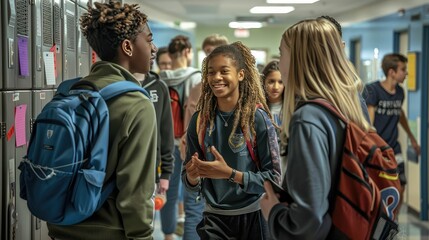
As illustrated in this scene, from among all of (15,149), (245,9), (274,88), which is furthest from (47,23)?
(245,9)

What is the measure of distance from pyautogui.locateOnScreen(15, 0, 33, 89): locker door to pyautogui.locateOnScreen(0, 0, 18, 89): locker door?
0.05 meters

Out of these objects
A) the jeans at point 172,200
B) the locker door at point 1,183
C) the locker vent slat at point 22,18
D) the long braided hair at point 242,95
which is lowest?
the jeans at point 172,200

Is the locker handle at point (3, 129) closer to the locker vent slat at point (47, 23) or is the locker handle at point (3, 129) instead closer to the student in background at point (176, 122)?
the locker vent slat at point (47, 23)

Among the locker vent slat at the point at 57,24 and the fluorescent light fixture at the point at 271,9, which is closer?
the locker vent slat at the point at 57,24

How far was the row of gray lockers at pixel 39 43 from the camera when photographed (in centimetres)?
272

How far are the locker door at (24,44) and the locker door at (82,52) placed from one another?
98 cm

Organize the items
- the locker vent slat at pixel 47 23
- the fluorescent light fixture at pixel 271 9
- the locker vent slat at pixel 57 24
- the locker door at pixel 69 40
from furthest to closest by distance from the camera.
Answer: the fluorescent light fixture at pixel 271 9, the locker door at pixel 69 40, the locker vent slat at pixel 57 24, the locker vent slat at pixel 47 23

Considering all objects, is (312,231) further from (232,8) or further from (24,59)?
(232,8)

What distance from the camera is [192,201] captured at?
416 centimetres

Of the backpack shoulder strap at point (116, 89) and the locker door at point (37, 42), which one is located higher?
the locker door at point (37, 42)

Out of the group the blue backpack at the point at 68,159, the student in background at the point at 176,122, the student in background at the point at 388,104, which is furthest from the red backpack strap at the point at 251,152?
the student in background at the point at 388,104

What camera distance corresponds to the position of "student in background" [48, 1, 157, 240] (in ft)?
7.19

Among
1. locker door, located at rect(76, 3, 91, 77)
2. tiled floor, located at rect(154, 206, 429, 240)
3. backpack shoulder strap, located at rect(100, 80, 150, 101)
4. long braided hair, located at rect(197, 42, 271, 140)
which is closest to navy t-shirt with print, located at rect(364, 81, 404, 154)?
tiled floor, located at rect(154, 206, 429, 240)

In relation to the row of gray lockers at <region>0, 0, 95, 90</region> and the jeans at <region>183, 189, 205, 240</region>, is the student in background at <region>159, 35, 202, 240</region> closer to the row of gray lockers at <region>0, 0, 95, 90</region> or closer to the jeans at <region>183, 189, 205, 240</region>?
the jeans at <region>183, 189, 205, 240</region>
